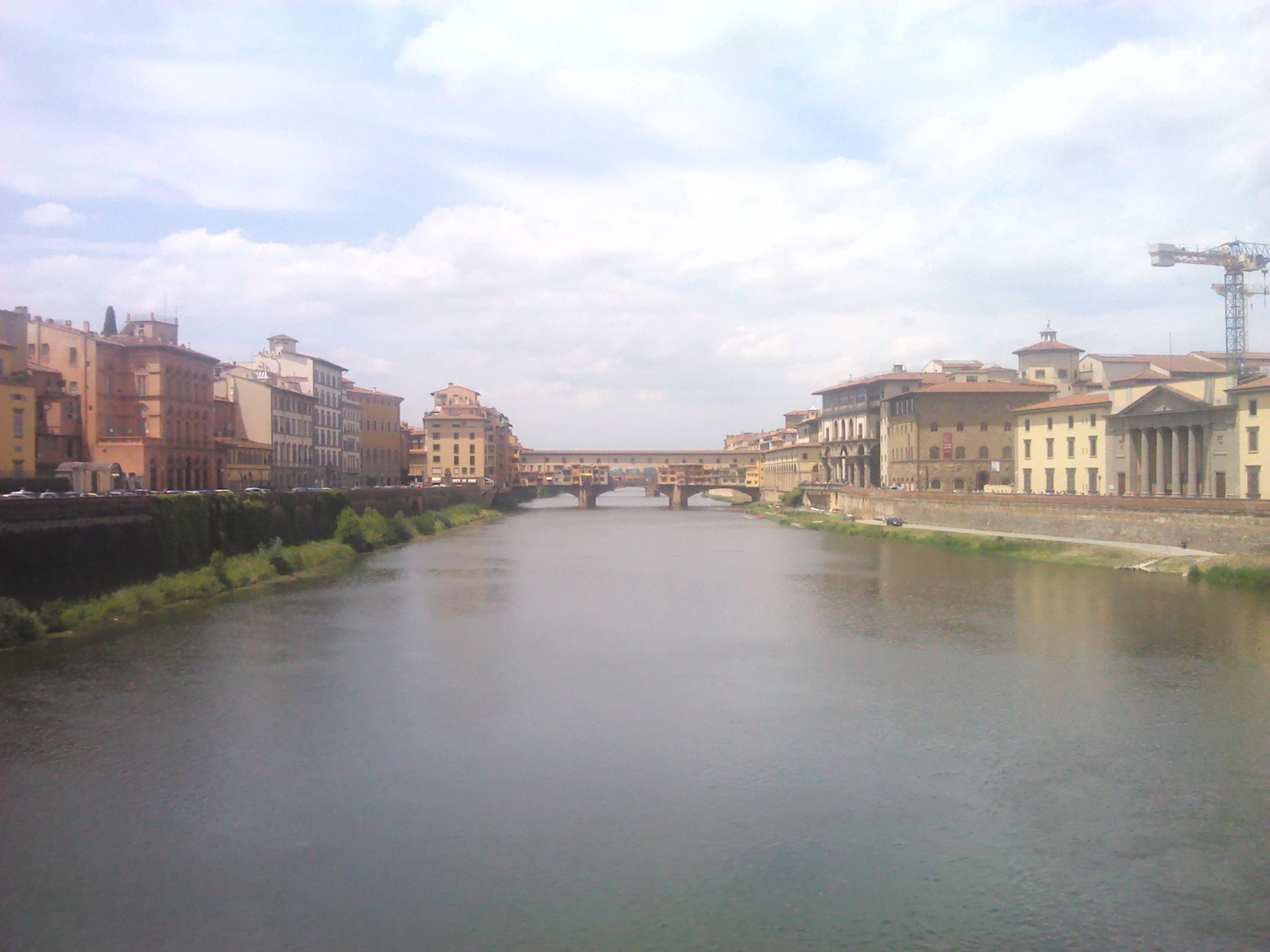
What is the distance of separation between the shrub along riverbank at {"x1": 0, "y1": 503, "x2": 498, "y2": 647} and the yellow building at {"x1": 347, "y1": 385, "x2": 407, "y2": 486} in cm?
2729

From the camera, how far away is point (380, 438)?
8356 centimetres

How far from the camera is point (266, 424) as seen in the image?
178 feet

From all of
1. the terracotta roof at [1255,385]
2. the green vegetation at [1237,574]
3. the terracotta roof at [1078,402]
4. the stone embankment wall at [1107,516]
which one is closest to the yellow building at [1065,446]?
the terracotta roof at [1078,402]

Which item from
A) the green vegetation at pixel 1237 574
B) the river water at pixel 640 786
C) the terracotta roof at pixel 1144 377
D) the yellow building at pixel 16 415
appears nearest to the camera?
the river water at pixel 640 786

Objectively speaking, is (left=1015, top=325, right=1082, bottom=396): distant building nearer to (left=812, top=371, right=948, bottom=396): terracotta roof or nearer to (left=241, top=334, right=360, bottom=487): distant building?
(left=812, top=371, right=948, bottom=396): terracotta roof

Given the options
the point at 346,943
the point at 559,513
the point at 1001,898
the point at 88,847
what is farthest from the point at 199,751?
the point at 559,513

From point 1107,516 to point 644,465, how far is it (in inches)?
2931

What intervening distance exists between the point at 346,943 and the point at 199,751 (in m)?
5.83

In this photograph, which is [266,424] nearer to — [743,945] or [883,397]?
[883,397]

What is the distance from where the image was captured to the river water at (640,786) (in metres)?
9.20

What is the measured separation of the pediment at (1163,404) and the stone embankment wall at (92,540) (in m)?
33.7

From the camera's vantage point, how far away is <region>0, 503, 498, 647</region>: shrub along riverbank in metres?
20.0

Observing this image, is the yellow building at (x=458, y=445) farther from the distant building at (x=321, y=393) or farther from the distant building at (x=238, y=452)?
the distant building at (x=238, y=452)

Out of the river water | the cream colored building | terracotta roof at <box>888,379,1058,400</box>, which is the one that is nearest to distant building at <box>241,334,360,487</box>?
the cream colored building
